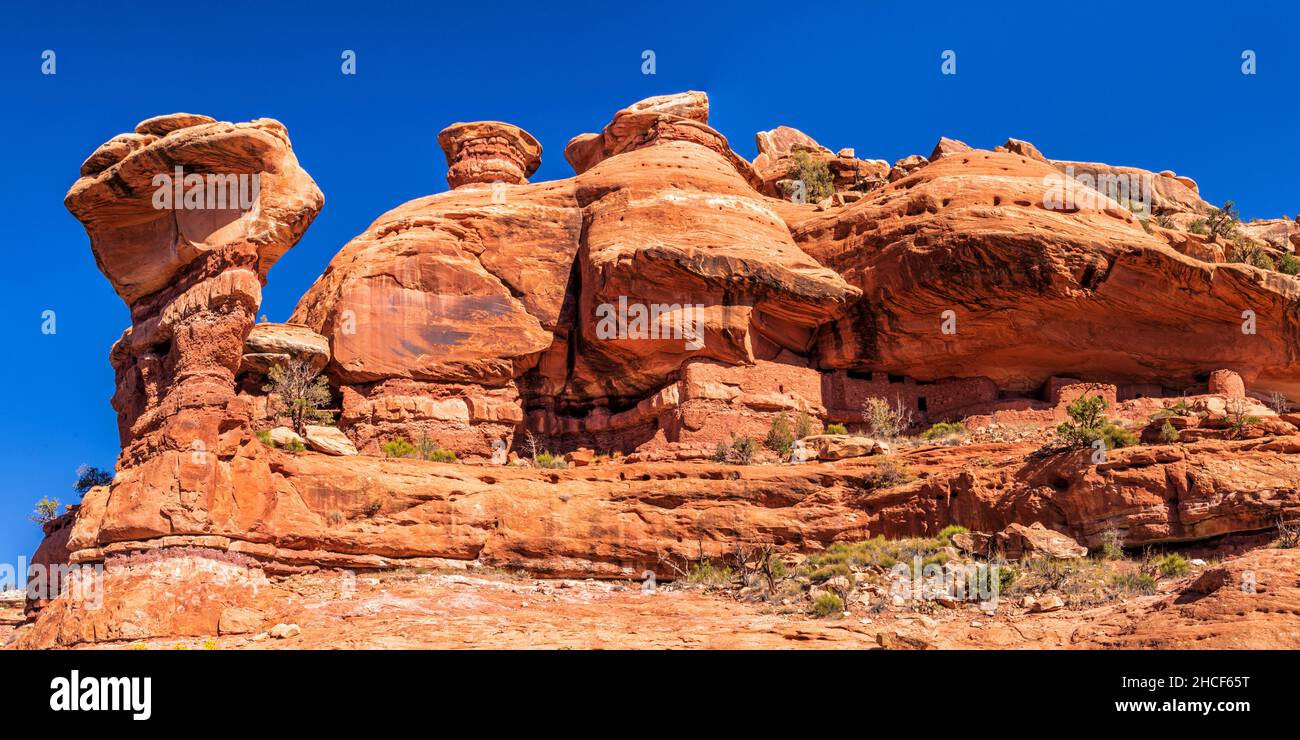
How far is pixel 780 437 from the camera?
28906 millimetres

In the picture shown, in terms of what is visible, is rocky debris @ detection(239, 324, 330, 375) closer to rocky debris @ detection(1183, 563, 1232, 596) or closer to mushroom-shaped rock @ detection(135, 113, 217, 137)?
mushroom-shaped rock @ detection(135, 113, 217, 137)

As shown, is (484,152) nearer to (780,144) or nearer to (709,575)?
(780,144)

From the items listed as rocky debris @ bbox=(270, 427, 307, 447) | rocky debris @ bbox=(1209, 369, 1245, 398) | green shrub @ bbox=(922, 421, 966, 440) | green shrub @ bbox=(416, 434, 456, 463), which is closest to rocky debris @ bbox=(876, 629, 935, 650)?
rocky debris @ bbox=(270, 427, 307, 447)

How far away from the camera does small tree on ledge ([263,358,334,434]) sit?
1102 inches

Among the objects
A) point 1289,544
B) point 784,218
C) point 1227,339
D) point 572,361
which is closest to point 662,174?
point 784,218

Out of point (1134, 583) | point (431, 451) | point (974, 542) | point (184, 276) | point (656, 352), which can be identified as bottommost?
point (1134, 583)

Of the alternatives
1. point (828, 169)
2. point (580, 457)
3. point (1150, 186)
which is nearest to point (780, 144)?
point (828, 169)

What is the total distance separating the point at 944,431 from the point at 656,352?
7630 mm

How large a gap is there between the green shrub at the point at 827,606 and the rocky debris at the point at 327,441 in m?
10.8

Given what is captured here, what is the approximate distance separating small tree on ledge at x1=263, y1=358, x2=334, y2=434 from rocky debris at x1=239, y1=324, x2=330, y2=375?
19 cm

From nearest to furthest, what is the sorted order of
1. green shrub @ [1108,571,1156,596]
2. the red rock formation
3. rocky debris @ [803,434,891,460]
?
green shrub @ [1108,571,1156,596], the red rock formation, rocky debris @ [803,434,891,460]

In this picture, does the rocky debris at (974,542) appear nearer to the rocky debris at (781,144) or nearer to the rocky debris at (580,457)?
the rocky debris at (580,457)

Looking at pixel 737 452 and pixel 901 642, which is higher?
pixel 737 452
